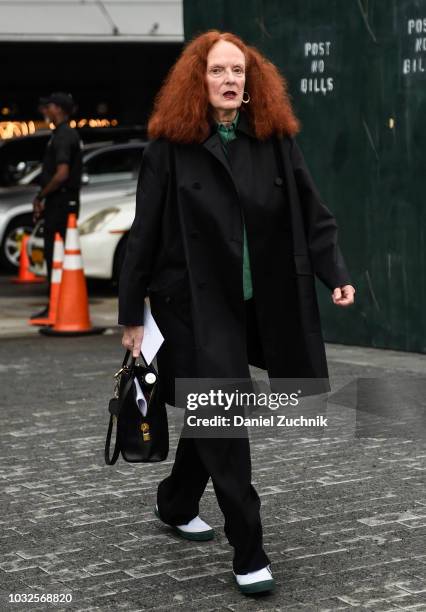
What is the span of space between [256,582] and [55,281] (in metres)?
7.25

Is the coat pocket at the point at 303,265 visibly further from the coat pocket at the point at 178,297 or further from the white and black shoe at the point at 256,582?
the white and black shoe at the point at 256,582

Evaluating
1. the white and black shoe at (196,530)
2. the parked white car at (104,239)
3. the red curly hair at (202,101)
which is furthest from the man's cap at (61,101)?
the white and black shoe at (196,530)

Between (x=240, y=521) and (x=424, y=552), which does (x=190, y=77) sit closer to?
(x=240, y=521)

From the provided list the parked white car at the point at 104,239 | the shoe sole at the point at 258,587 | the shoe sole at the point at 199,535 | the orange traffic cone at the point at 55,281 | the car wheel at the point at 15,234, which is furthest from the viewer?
the car wheel at the point at 15,234

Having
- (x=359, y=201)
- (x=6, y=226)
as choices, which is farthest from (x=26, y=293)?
(x=359, y=201)

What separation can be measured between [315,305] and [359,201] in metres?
5.05

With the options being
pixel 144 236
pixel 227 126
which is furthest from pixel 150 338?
pixel 227 126

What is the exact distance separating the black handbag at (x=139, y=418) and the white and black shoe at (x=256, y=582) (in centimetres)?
54

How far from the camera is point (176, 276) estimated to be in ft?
14.5

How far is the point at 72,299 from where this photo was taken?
10453 millimetres

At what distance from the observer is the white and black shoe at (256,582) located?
4.21m

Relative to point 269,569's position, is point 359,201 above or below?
above

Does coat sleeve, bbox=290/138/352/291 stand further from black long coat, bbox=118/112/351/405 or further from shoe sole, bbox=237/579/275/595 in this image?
shoe sole, bbox=237/579/275/595

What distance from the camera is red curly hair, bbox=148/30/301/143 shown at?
4383 millimetres
